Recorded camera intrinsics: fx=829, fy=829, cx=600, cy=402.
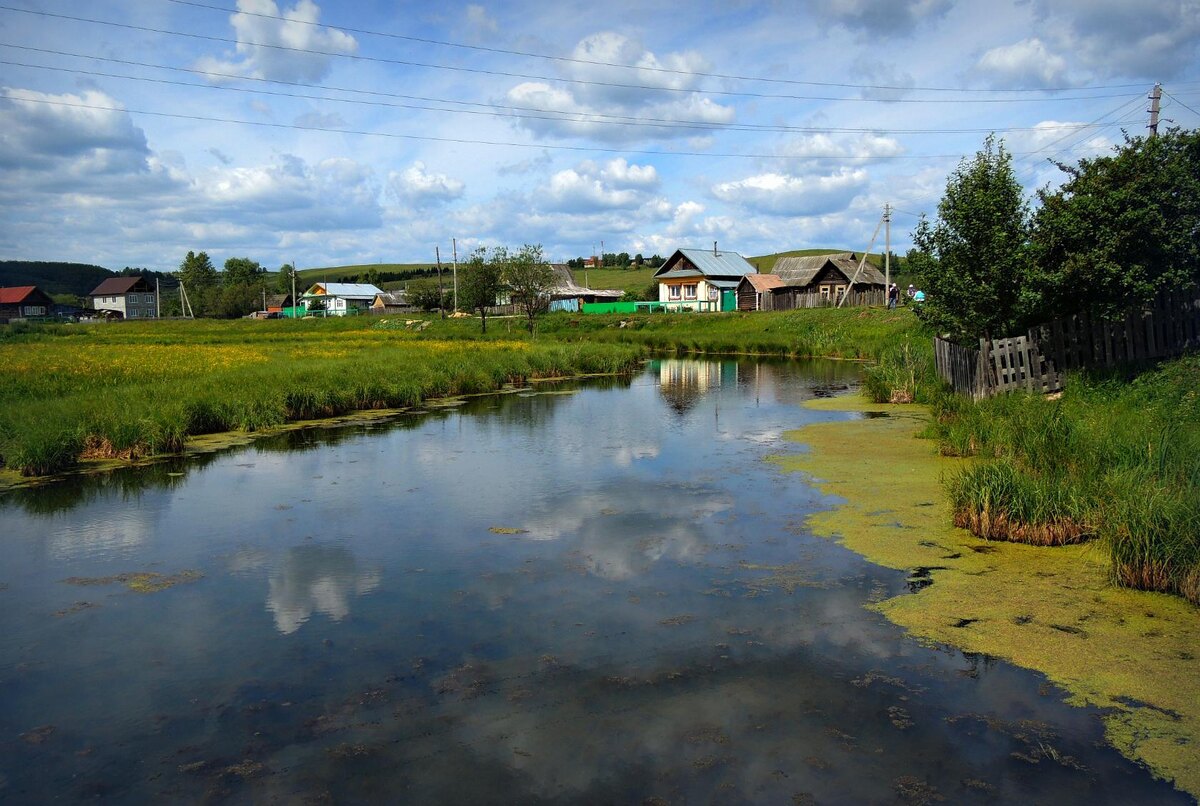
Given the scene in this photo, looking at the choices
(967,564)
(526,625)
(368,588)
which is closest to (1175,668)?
(967,564)

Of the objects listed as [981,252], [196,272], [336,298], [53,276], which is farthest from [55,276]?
[981,252]

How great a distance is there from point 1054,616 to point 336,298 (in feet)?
388

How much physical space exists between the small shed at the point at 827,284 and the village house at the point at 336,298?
2554 inches

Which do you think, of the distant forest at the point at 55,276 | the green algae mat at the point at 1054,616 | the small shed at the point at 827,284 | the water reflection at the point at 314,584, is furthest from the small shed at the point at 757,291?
the distant forest at the point at 55,276

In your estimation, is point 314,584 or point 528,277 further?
point 528,277

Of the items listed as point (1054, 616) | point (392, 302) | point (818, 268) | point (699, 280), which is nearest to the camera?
point (1054, 616)

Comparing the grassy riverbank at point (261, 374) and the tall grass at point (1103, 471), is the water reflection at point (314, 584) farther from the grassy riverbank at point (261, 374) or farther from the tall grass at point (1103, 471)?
the grassy riverbank at point (261, 374)

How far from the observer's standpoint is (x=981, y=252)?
1711cm

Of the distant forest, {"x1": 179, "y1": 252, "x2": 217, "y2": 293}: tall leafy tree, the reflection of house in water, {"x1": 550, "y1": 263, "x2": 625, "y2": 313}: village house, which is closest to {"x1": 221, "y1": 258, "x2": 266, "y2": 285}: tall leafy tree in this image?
{"x1": 179, "y1": 252, "x2": 217, "y2": 293}: tall leafy tree

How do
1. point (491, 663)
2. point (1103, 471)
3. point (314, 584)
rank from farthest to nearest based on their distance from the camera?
point (1103, 471) → point (314, 584) → point (491, 663)

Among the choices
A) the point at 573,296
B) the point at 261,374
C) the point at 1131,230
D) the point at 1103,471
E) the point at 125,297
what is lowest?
the point at 1103,471

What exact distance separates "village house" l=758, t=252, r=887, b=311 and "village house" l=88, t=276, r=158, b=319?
97892 millimetres

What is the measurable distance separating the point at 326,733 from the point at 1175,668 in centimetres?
663

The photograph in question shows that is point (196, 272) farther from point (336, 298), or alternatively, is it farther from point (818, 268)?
point (818, 268)
